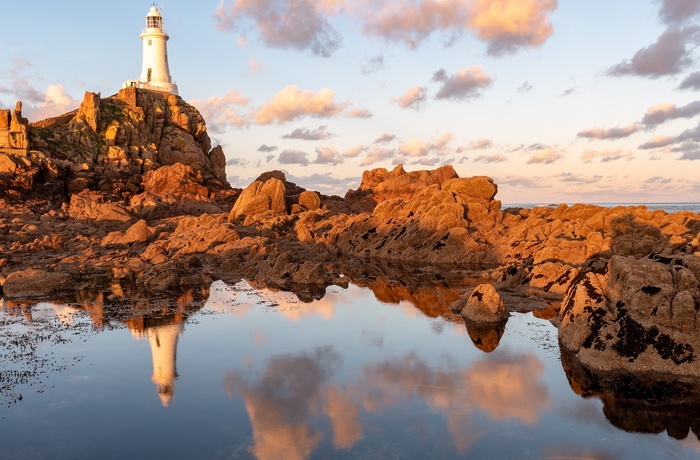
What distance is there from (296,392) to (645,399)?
11289 millimetres

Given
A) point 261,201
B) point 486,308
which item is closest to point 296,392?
point 486,308

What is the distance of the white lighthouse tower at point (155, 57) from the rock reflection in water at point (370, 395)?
111084 millimetres

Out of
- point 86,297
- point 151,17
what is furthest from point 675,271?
point 151,17

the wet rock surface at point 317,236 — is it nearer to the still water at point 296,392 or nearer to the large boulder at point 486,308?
the large boulder at point 486,308

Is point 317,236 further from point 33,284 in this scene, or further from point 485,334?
point 485,334

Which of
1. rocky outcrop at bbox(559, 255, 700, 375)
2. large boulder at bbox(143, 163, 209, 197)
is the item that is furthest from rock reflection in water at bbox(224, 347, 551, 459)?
large boulder at bbox(143, 163, 209, 197)

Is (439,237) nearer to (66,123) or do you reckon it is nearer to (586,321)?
(586,321)

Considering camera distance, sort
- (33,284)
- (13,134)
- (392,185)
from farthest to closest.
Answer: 1. (392,185)
2. (13,134)
3. (33,284)

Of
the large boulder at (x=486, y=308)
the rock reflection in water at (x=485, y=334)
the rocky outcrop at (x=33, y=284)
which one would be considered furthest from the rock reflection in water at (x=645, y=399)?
the rocky outcrop at (x=33, y=284)

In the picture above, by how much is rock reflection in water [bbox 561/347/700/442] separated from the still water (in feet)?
0.45

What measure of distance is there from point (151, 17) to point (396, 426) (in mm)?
133342

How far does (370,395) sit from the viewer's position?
18.1 metres

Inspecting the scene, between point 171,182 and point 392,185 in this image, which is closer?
point 171,182

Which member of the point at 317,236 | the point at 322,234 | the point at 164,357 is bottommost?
the point at 164,357
